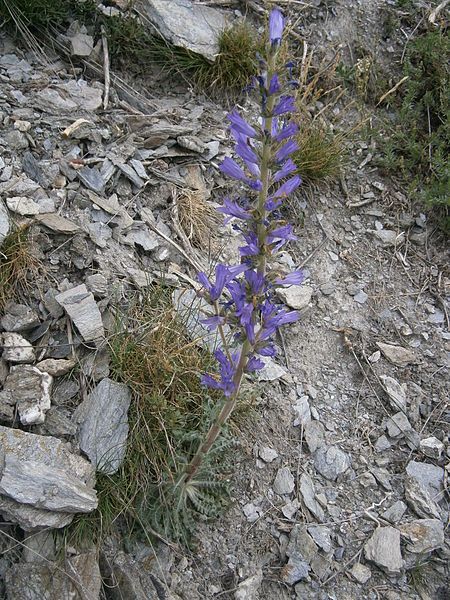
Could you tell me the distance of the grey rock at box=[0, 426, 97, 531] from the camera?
306cm

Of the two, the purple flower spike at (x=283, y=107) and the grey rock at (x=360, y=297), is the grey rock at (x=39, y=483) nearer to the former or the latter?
the purple flower spike at (x=283, y=107)

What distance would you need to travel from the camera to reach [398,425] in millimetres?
3996

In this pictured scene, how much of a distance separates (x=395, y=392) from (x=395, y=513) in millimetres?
760

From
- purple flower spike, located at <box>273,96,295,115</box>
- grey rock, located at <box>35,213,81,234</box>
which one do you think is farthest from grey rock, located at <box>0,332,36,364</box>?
purple flower spike, located at <box>273,96,295,115</box>

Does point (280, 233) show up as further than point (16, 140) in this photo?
No

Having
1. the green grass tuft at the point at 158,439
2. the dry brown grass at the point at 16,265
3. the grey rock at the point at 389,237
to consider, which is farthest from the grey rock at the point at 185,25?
the green grass tuft at the point at 158,439

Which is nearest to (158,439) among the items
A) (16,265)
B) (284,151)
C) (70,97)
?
(16,265)

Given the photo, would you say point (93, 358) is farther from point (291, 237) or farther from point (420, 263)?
point (420, 263)

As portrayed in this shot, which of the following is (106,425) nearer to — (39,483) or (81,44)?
(39,483)

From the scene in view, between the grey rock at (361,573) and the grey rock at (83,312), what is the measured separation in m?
1.83

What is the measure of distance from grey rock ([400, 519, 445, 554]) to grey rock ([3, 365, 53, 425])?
2.05 metres

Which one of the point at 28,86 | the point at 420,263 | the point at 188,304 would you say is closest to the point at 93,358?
the point at 188,304

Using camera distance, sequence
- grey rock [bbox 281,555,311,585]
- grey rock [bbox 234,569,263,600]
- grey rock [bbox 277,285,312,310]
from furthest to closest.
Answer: grey rock [bbox 277,285,312,310]
grey rock [bbox 281,555,311,585]
grey rock [bbox 234,569,263,600]

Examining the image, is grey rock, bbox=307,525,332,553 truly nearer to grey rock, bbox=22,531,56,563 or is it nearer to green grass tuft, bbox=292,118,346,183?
grey rock, bbox=22,531,56,563
